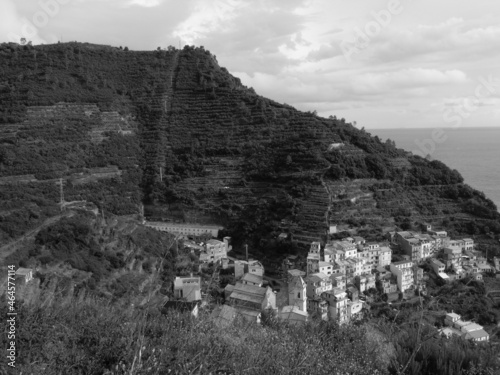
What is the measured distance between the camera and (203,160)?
83.1 feet

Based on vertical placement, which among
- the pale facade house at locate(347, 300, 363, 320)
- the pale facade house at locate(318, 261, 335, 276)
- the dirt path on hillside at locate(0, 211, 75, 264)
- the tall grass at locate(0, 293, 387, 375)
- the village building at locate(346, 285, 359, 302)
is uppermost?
the tall grass at locate(0, 293, 387, 375)

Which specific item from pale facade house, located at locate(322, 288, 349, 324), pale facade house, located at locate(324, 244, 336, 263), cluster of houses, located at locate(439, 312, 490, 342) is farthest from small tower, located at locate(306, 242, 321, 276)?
cluster of houses, located at locate(439, 312, 490, 342)

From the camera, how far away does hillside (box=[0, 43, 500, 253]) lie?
2041 centimetres

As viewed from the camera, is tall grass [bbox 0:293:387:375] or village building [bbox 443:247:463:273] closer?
tall grass [bbox 0:293:387:375]

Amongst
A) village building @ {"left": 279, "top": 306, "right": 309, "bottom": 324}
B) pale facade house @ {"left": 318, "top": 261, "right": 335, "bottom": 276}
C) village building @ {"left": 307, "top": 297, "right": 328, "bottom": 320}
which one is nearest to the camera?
village building @ {"left": 279, "top": 306, "right": 309, "bottom": 324}

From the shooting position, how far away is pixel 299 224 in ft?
63.6

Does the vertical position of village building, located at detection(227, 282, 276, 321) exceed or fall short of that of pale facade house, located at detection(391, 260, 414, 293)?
it exceeds it

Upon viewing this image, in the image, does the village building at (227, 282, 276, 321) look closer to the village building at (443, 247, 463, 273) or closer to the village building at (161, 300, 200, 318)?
the village building at (161, 300, 200, 318)

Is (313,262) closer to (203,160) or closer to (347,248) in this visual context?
A: (347,248)

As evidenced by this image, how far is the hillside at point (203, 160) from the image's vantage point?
2041cm

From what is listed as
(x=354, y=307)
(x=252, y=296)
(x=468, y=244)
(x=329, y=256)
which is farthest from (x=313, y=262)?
(x=468, y=244)

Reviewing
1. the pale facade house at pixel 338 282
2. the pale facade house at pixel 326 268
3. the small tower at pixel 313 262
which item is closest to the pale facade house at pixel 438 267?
the pale facade house at pixel 338 282

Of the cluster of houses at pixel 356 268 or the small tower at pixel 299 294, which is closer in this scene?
the small tower at pixel 299 294

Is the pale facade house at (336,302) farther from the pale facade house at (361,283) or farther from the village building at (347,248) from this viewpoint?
the village building at (347,248)
